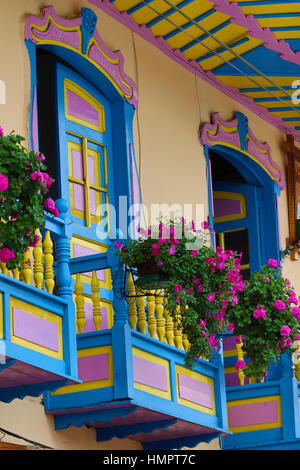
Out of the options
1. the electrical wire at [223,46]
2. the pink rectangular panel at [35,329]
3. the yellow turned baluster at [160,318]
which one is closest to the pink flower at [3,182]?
the pink rectangular panel at [35,329]

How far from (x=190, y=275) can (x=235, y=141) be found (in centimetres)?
378

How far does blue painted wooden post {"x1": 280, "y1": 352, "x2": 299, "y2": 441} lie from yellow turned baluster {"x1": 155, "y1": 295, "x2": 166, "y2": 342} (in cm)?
181

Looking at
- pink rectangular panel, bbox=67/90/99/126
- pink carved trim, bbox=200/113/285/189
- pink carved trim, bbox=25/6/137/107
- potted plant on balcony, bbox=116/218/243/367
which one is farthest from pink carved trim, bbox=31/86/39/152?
pink carved trim, bbox=200/113/285/189

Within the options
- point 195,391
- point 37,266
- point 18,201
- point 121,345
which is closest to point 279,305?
point 195,391

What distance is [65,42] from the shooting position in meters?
8.48

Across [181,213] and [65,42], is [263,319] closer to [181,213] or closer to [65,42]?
[181,213]

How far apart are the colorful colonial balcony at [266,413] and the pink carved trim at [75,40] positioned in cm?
252

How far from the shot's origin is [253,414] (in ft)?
30.6

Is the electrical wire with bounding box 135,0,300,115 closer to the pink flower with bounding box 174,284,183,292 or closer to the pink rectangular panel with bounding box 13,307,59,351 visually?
the pink flower with bounding box 174,284,183,292

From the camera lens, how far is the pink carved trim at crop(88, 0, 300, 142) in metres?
9.31

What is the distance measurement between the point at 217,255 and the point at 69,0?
8.38ft

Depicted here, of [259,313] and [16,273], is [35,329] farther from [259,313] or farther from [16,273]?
[259,313]

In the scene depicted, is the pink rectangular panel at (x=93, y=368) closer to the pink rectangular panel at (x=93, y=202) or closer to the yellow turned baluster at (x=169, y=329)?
the yellow turned baluster at (x=169, y=329)

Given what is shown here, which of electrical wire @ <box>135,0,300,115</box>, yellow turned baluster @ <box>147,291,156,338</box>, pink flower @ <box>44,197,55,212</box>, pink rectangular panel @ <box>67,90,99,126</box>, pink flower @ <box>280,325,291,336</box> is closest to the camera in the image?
pink flower @ <box>44,197,55,212</box>
